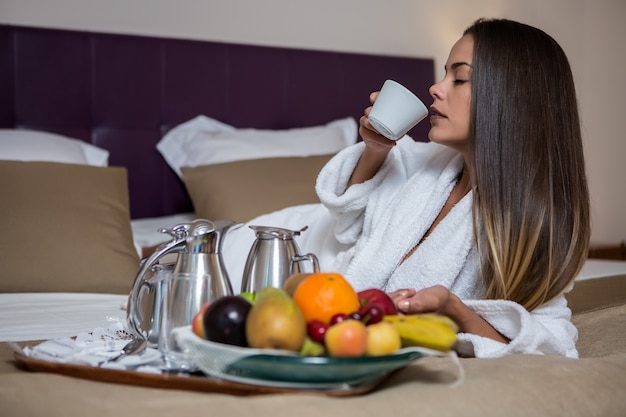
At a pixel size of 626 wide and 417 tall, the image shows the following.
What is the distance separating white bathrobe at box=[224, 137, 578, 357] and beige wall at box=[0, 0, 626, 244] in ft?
4.04

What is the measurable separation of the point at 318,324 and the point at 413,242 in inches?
32.5

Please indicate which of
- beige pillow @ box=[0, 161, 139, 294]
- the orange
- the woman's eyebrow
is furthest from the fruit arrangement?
beige pillow @ box=[0, 161, 139, 294]

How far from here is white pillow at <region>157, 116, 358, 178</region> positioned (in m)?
2.87

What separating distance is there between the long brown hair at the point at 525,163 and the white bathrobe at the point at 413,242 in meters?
0.05

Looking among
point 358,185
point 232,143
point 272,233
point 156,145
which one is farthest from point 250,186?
point 272,233

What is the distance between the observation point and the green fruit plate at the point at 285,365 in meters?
0.90

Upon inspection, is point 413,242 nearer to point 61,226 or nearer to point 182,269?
point 182,269

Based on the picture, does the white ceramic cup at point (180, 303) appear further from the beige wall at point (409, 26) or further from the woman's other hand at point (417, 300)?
the beige wall at point (409, 26)

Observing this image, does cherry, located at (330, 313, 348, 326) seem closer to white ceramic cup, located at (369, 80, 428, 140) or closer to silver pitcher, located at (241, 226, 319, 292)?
silver pitcher, located at (241, 226, 319, 292)

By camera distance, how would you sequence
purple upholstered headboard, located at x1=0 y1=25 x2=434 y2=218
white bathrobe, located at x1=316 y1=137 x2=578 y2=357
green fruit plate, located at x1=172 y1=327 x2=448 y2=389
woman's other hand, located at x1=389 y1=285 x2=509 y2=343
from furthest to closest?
1. purple upholstered headboard, located at x1=0 y1=25 x2=434 y2=218
2. white bathrobe, located at x1=316 y1=137 x2=578 y2=357
3. woman's other hand, located at x1=389 y1=285 x2=509 y2=343
4. green fruit plate, located at x1=172 y1=327 x2=448 y2=389

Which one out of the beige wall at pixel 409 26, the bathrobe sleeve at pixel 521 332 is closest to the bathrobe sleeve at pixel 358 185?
the bathrobe sleeve at pixel 521 332

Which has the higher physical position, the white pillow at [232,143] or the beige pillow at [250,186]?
the white pillow at [232,143]

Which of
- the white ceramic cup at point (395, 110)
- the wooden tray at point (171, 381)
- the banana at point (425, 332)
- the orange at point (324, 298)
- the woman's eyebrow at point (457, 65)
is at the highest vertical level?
the woman's eyebrow at point (457, 65)

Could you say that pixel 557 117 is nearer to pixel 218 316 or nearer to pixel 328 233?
pixel 328 233
